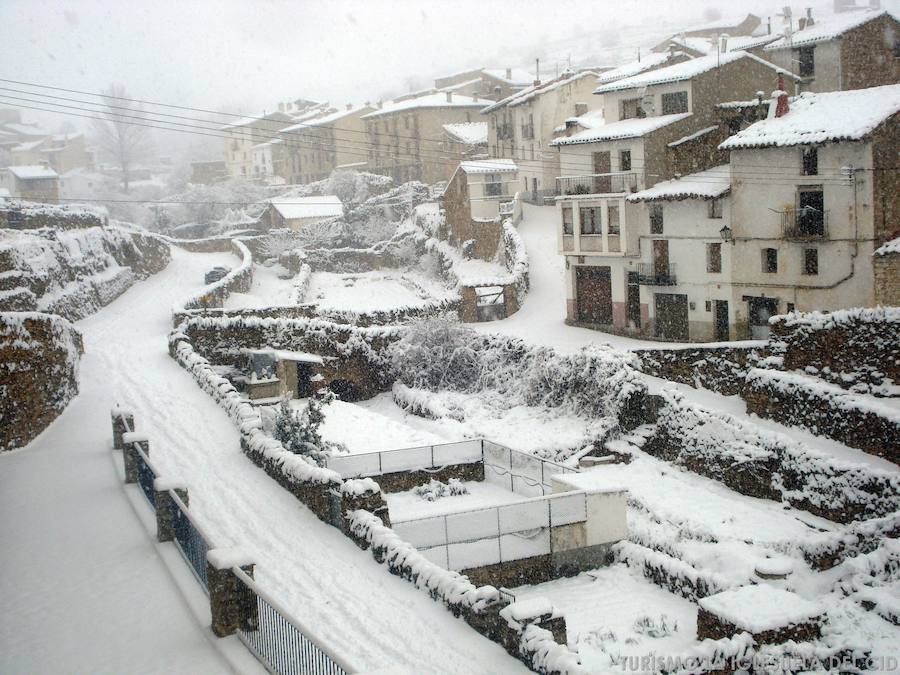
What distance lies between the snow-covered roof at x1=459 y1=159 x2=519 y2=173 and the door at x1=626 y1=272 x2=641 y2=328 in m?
19.4

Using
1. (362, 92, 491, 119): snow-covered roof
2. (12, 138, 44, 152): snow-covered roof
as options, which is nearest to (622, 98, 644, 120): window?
(362, 92, 491, 119): snow-covered roof

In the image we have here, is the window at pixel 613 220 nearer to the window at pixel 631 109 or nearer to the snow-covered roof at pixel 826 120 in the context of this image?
the window at pixel 631 109

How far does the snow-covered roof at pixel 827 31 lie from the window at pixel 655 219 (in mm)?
13172

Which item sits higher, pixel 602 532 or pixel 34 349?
pixel 34 349

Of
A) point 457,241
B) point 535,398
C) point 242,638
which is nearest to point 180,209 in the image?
point 457,241

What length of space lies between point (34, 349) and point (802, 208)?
26.9m

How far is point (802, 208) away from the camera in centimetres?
3266

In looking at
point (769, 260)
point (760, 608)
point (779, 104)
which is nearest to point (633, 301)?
point (769, 260)

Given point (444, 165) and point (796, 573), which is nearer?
point (796, 573)

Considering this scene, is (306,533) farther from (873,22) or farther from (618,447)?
(873,22)

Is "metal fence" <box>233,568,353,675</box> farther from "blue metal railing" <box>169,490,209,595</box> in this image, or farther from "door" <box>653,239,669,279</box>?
"door" <box>653,239,669,279</box>

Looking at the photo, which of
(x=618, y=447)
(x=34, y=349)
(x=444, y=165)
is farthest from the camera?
(x=444, y=165)

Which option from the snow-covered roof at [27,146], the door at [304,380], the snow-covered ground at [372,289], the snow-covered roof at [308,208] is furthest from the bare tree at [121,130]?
the door at [304,380]

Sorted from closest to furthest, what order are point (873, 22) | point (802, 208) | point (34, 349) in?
1. point (34, 349)
2. point (802, 208)
3. point (873, 22)
